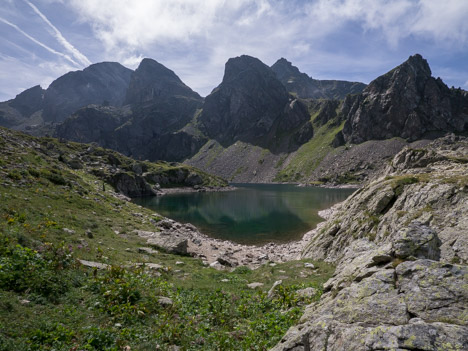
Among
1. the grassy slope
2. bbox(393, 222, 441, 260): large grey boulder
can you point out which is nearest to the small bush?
the grassy slope

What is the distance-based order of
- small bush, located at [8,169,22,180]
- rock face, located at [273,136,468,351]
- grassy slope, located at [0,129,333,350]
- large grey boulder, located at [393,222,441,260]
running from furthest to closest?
small bush, located at [8,169,22,180]
large grey boulder, located at [393,222,441,260]
grassy slope, located at [0,129,333,350]
rock face, located at [273,136,468,351]

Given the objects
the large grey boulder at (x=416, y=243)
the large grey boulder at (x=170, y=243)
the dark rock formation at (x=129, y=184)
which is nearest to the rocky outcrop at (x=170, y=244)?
the large grey boulder at (x=170, y=243)

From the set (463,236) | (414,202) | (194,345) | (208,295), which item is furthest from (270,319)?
(414,202)

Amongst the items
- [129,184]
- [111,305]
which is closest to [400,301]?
[111,305]

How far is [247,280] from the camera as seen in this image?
1964cm

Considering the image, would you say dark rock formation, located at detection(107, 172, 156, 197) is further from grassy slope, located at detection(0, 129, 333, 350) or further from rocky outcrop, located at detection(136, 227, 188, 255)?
grassy slope, located at detection(0, 129, 333, 350)

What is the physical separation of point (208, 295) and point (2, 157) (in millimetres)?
38971

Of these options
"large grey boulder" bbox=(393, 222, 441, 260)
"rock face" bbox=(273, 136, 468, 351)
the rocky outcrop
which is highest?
"large grey boulder" bbox=(393, 222, 441, 260)

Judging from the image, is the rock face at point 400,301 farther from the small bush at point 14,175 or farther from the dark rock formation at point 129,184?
the dark rock formation at point 129,184

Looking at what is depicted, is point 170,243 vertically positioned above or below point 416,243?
below

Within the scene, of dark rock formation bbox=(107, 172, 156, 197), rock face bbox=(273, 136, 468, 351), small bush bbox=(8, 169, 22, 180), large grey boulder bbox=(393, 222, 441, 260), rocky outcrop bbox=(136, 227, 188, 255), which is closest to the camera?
rock face bbox=(273, 136, 468, 351)

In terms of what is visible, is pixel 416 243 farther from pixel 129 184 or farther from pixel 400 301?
pixel 129 184

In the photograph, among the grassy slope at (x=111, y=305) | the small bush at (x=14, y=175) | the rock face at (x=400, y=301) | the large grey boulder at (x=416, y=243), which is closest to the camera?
the rock face at (x=400, y=301)

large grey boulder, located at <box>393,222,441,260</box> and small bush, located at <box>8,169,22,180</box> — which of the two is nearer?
large grey boulder, located at <box>393,222,441,260</box>
